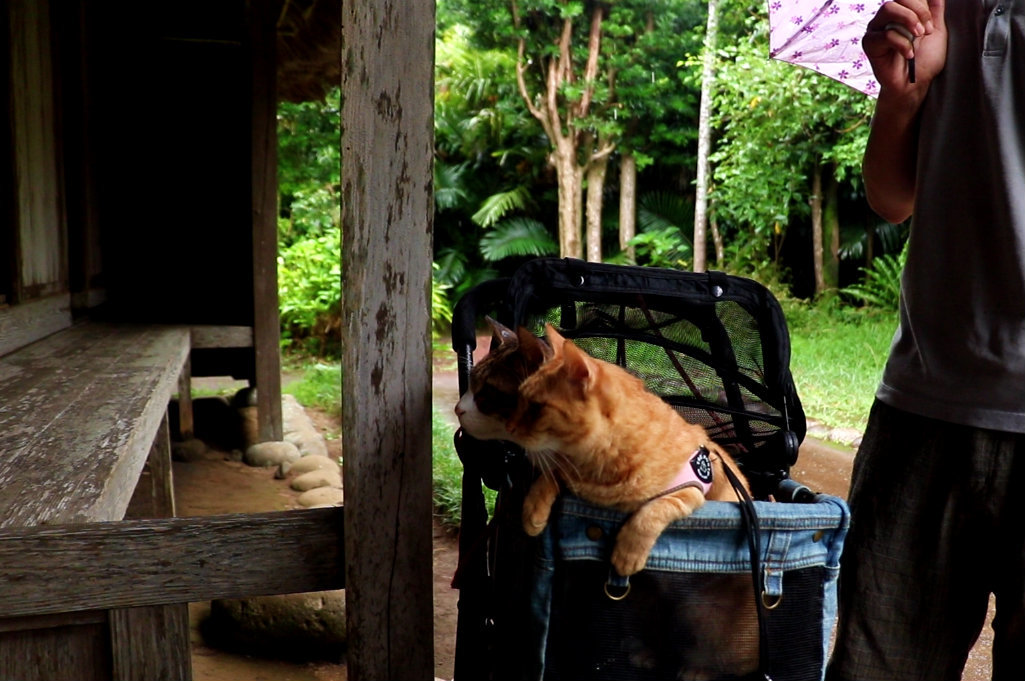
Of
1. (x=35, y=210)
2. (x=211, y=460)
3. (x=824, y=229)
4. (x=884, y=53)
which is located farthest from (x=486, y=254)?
(x=884, y=53)

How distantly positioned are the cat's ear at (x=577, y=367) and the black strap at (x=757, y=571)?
36 cm

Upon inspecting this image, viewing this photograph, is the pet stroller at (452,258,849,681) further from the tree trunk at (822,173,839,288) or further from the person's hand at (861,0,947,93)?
the tree trunk at (822,173,839,288)

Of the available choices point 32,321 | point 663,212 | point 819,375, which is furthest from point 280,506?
point 663,212

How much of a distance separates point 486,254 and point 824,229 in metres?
5.45

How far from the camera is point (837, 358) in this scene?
932 cm

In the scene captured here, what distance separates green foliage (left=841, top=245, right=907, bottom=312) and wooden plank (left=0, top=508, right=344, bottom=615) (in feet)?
36.2

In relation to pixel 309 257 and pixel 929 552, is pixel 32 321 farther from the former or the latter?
pixel 309 257

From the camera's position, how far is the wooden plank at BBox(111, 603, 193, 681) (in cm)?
171

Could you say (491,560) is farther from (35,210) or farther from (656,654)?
(35,210)

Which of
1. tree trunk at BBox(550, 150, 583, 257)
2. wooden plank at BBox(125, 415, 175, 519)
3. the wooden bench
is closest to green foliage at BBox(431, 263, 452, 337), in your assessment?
tree trunk at BBox(550, 150, 583, 257)

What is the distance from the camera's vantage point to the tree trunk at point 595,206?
1473cm

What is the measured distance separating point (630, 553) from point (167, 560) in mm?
937

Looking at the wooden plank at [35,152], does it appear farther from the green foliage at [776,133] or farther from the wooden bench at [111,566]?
the green foliage at [776,133]

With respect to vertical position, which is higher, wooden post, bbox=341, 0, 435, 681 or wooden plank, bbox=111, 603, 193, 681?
wooden post, bbox=341, 0, 435, 681
